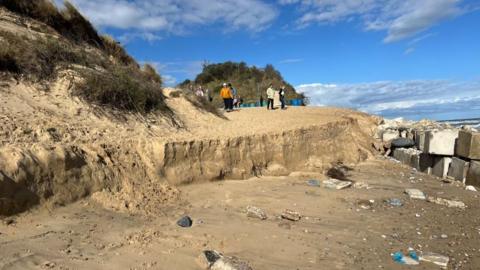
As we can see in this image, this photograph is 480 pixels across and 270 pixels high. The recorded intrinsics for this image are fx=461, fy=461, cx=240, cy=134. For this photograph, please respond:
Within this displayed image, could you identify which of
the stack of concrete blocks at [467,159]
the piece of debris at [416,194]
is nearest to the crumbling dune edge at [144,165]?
the piece of debris at [416,194]

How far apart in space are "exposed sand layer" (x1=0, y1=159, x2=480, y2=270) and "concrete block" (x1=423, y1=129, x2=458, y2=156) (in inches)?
143

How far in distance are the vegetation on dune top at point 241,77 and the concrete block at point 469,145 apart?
3048 cm

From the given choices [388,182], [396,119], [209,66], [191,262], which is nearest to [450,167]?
[388,182]

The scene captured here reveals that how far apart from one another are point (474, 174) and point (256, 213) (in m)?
7.52

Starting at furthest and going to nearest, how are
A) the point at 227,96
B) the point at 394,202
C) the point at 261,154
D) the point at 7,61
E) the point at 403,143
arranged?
the point at 227,96, the point at 403,143, the point at 261,154, the point at 394,202, the point at 7,61

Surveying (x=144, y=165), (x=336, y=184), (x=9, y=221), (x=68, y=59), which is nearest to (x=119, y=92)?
(x=68, y=59)

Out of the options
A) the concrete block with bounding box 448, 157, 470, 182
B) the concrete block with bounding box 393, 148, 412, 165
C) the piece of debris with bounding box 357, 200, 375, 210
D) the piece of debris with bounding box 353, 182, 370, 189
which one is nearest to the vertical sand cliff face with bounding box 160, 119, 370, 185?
the piece of debris with bounding box 353, 182, 370, 189

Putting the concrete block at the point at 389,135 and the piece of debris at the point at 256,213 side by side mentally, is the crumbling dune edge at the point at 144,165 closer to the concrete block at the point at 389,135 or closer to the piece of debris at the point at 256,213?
the piece of debris at the point at 256,213

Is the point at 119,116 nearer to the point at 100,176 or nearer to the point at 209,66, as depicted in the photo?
the point at 100,176

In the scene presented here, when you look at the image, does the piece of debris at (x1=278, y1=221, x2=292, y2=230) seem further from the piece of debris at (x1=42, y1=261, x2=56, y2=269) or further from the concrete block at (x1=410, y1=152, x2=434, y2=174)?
the concrete block at (x1=410, y1=152, x2=434, y2=174)

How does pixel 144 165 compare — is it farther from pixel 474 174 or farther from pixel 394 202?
pixel 474 174

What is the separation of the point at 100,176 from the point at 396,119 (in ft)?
57.0

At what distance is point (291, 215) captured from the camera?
26.1 ft

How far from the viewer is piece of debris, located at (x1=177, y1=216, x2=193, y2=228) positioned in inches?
268
